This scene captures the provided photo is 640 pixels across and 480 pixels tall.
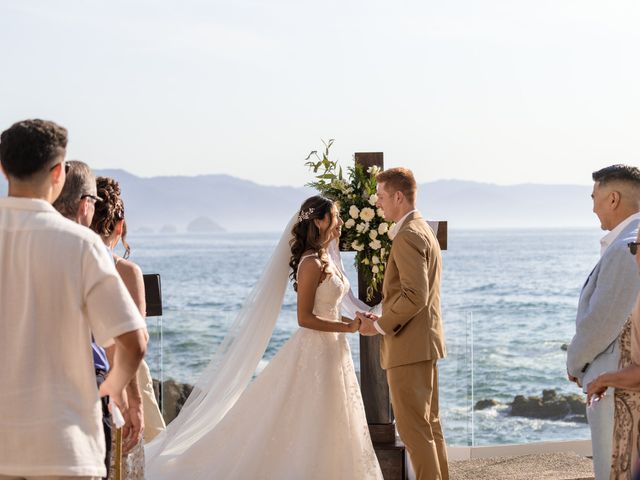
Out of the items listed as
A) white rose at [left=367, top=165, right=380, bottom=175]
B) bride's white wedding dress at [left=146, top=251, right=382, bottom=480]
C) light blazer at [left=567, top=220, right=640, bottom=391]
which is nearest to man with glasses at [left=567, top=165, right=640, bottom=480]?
light blazer at [left=567, top=220, right=640, bottom=391]

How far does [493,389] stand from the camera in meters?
8.77

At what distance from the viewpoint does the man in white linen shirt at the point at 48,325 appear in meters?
2.86

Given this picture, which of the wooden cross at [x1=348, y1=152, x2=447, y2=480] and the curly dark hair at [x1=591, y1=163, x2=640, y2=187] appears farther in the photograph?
the wooden cross at [x1=348, y1=152, x2=447, y2=480]

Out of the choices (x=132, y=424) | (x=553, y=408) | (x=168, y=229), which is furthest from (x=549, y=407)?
(x=168, y=229)

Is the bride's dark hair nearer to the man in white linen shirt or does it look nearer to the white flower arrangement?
the white flower arrangement

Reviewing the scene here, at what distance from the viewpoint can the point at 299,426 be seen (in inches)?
237

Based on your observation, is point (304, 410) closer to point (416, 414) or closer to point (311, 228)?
point (416, 414)

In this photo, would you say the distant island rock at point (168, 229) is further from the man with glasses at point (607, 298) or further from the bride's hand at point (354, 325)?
the man with glasses at point (607, 298)

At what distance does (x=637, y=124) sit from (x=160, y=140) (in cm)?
2342

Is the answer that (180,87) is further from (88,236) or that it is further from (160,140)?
(88,236)

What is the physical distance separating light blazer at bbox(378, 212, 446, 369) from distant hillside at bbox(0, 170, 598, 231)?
52.0 metres

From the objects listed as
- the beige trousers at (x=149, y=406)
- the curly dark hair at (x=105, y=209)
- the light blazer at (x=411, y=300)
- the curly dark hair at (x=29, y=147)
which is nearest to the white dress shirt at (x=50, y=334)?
the curly dark hair at (x=29, y=147)

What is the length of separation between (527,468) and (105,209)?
3.94 m

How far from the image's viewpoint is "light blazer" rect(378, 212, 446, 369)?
554 cm
